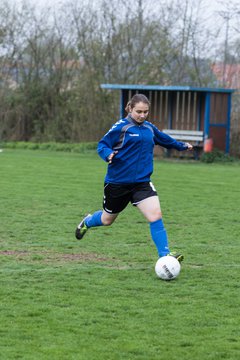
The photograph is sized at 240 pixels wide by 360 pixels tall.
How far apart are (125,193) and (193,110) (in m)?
16.8

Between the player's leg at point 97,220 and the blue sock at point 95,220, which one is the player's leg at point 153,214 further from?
the blue sock at point 95,220

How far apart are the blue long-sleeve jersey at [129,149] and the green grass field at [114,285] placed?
2.93ft

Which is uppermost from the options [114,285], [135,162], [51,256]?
[135,162]

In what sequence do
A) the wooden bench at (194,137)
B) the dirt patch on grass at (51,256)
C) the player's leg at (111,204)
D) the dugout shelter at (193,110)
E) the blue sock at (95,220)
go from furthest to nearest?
the dugout shelter at (193,110), the wooden bench at (194,137), the blue sock at (95,220), the dirt patch on grass at (51,256), the player's leg at (111,204)

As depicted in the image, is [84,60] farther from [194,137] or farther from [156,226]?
[156,226]

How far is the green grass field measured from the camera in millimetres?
4938

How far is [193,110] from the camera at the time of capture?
23.9 metres

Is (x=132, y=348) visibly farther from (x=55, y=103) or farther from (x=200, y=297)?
(x=55, y=103)

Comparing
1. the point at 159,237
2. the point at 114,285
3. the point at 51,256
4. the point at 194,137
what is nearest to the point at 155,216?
the point at 159,237

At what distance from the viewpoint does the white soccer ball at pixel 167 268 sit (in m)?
6.79

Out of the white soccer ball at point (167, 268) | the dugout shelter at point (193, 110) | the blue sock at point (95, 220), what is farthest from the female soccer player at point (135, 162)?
the dugout shelter at point (193, 110)

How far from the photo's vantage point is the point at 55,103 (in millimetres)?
30062

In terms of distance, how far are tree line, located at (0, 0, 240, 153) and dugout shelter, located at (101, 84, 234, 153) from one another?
356cm

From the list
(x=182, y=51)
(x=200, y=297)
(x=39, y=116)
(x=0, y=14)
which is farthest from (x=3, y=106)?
(x=200, y=297)
